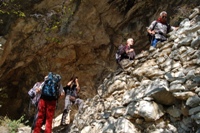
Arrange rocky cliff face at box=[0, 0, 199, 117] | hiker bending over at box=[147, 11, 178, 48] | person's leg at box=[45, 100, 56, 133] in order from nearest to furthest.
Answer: person's leg at box=[45, 100, 56, 133], hiker bending over at box=[147, 11, 178, 48], rocky cliff face at box=[0, 0, 199, 117]

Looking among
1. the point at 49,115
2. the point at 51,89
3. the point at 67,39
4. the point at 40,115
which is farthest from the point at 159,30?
the point at 67,39

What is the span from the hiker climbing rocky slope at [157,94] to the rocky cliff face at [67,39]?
5.91 meters

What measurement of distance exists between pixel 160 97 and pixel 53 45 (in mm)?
9409

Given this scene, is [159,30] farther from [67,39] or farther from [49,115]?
[67,39]

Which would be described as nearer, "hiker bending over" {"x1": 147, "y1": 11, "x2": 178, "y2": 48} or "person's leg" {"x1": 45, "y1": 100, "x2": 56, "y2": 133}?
"person's leg" {"x1": 45, "y1": 100, "x2": 56, "y2": 133}

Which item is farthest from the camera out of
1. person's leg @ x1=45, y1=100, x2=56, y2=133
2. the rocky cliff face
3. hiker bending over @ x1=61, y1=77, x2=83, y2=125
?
the rocky cliff face

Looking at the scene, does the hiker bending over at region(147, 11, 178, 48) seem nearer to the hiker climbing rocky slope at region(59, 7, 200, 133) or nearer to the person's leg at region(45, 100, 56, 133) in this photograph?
the hiker climbing rocky slope at region(59, 7, 200, 133)

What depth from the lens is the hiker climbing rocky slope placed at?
4.08 metres

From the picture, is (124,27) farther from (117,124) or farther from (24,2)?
(117,124)

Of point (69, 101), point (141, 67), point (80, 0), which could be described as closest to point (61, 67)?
point (80, 0)

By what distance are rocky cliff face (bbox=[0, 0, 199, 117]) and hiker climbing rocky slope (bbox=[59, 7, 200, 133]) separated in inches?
233

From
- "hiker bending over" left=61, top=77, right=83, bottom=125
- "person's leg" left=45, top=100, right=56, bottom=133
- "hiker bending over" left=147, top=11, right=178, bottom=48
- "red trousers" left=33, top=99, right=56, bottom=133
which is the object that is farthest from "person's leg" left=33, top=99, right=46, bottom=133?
"hiker bending over" left=147, top=11, right=178, bottom=48

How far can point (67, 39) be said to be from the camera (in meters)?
12.8

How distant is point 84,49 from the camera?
13.7 meters
